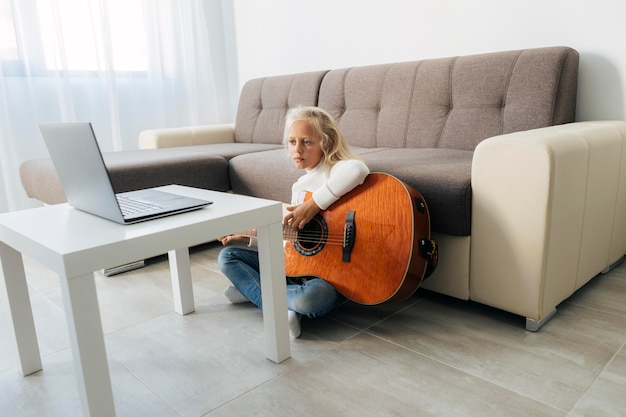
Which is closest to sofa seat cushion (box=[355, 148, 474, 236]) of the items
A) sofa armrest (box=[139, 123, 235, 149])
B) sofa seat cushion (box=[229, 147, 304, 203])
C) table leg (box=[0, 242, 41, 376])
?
sofa seat cushion (box=[229, 147, 304, 203])

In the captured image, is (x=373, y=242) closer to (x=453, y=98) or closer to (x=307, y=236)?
(x=307, y=236)

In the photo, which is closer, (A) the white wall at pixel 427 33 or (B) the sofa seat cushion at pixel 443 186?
(B) the sofa seat cushion at pixel 443 186

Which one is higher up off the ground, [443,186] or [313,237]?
[443,186]

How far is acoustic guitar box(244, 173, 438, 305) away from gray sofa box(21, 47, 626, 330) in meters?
0.13

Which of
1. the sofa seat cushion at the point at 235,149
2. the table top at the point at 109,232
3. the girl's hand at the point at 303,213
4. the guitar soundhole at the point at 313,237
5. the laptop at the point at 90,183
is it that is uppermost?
the laptop at the point at 90,183

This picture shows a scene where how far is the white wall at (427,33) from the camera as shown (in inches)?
68.1

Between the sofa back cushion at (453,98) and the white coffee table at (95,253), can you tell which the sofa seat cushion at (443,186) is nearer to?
the sofa back cushion at (453,98)

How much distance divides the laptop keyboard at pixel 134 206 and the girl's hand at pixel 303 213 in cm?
39

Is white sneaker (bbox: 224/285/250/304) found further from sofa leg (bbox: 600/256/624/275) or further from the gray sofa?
sofa leg (bbox: 600/256/624/275)

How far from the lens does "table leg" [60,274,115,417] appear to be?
2.70 ft

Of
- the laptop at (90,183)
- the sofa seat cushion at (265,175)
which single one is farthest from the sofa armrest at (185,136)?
the laptop at (90,183)

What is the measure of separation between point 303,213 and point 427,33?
51.3 inches

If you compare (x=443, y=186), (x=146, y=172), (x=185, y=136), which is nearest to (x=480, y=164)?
(x=443, y=186)

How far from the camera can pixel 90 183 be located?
3.30 feet
